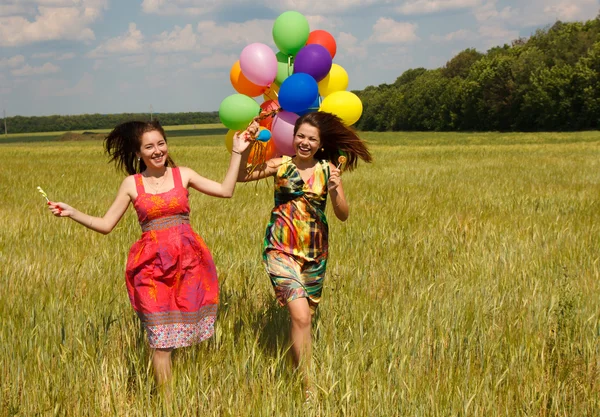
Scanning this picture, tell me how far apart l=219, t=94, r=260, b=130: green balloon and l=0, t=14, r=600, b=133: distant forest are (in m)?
65.6

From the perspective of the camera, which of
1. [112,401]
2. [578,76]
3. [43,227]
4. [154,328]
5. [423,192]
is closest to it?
[112,401]

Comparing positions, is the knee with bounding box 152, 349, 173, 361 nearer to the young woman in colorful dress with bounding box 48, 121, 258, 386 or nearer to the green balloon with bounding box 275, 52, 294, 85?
the young woman in colorful dress with bounding box 48, 121, 258, 386

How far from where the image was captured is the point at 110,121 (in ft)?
506

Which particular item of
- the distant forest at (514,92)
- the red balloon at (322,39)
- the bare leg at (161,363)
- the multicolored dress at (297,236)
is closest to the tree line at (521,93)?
the distant forest at (514,92)

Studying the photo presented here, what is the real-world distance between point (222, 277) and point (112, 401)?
6.87 ft

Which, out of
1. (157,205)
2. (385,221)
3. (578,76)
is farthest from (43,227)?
(578,76)

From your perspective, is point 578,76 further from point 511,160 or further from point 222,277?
point 222,277

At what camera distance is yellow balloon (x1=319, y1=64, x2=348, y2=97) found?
4.26 m

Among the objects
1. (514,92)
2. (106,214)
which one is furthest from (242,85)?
(514,92)

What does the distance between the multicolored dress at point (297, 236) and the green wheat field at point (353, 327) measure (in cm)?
32

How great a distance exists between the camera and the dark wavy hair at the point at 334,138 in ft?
12.0

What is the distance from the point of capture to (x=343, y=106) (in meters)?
3.90

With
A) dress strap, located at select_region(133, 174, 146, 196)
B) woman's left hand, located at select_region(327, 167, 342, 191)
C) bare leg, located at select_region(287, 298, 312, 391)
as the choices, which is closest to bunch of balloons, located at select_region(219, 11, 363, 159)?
woman's left hand, located at select_region(327, 167, 342, 191)

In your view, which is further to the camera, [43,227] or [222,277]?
[43,227]
